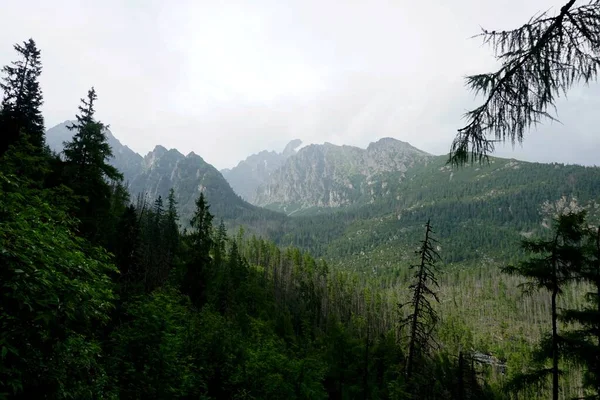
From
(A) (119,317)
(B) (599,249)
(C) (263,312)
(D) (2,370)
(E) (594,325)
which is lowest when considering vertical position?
(C) (263,312)

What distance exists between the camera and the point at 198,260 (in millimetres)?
36062

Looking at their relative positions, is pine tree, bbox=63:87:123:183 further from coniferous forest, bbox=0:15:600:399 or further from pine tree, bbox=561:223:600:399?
pine tree, bbox=561:223:600:399

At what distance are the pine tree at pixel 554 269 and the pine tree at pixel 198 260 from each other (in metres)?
30.4

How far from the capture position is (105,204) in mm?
23406

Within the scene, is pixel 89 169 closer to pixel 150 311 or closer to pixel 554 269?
pixel 150 311

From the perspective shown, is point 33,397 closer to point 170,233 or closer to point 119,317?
point 119,317

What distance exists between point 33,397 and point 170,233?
65.6 m

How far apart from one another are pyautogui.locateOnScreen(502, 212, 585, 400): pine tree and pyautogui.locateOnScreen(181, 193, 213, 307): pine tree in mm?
30408

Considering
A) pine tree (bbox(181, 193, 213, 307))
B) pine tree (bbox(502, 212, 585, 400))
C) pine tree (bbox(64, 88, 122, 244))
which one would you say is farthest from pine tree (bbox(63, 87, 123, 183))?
pine tree (bbox(502, 212, 585, 400))

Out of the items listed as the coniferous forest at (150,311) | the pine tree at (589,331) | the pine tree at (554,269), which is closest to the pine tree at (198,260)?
the coniferous forest at (150,311)

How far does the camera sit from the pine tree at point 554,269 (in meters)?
10.5

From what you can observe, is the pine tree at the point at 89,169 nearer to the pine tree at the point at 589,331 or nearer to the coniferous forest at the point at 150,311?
the coniferous forest at the point at 150,311

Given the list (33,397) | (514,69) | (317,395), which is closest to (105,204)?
(317,395)

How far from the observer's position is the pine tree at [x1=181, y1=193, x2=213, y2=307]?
115 feet
